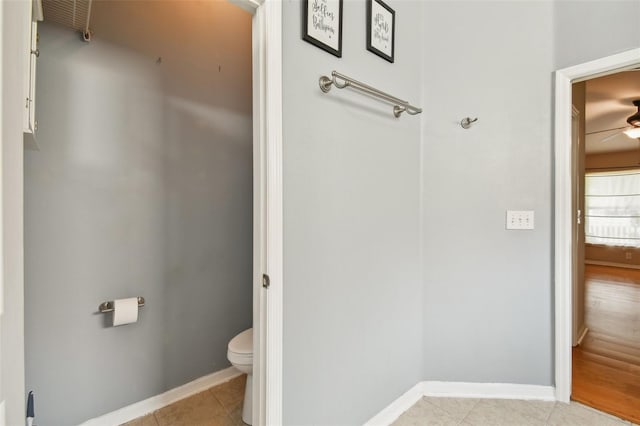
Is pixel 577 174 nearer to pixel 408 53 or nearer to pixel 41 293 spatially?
pixel 408 53

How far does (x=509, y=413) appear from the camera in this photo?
5.95 ft

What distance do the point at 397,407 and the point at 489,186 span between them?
1.45 metres

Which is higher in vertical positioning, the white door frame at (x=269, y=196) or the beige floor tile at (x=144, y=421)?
the white door frame at (x=269, y=196)

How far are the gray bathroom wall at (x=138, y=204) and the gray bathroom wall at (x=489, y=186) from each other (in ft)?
4.42

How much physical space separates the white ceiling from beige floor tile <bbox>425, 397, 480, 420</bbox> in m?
2.94

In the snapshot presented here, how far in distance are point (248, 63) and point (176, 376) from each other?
7.32 ft

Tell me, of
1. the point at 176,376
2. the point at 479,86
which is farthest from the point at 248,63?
the point at 176,376

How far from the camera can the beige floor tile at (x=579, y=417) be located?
1723 millimetres

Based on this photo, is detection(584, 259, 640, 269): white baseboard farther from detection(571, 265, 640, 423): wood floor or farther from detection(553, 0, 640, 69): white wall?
detection(553, 0, 640, 69): white wall

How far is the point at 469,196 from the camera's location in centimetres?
199

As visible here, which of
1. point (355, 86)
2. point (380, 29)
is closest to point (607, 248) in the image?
point (380, 29)

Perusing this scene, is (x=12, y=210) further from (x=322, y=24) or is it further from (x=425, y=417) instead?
(x=425, y=417)

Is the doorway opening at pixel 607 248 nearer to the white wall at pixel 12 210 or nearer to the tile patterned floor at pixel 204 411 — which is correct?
the tile patterned floor at pixel 204 411

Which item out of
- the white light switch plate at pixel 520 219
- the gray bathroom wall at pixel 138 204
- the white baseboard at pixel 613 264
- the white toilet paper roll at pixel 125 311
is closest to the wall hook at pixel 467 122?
the white light switch plate at pixel 520 219
